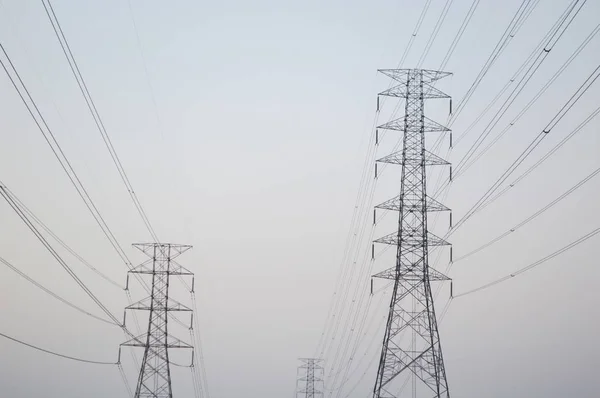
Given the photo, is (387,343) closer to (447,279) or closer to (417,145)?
(447,279)

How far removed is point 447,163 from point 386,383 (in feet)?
35.8

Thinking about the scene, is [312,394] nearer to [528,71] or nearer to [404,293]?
[404,293]

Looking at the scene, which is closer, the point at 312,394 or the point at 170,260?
the point at 170,260

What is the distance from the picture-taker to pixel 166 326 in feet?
186

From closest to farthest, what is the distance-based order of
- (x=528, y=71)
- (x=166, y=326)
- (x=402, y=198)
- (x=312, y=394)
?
(x=528, y=71) < (x=402, y=198) < (x=166, y=326) < (x=312, y=394)

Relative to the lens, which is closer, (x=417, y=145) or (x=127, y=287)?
(x=417, y=145)

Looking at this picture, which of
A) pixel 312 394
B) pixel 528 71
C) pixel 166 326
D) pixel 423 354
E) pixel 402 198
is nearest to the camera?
pixel 528 71

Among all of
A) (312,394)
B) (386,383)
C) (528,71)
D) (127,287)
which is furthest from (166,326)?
(312,394)

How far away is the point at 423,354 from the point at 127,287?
924 inches

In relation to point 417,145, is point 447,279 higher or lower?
lower

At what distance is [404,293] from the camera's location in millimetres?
41594

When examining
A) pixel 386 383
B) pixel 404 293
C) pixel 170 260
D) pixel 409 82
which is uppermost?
pixel 409 82

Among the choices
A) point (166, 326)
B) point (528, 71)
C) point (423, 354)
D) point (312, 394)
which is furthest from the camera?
point (312, 394)

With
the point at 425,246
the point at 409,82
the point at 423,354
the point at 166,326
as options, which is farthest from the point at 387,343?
the point at 166,326
